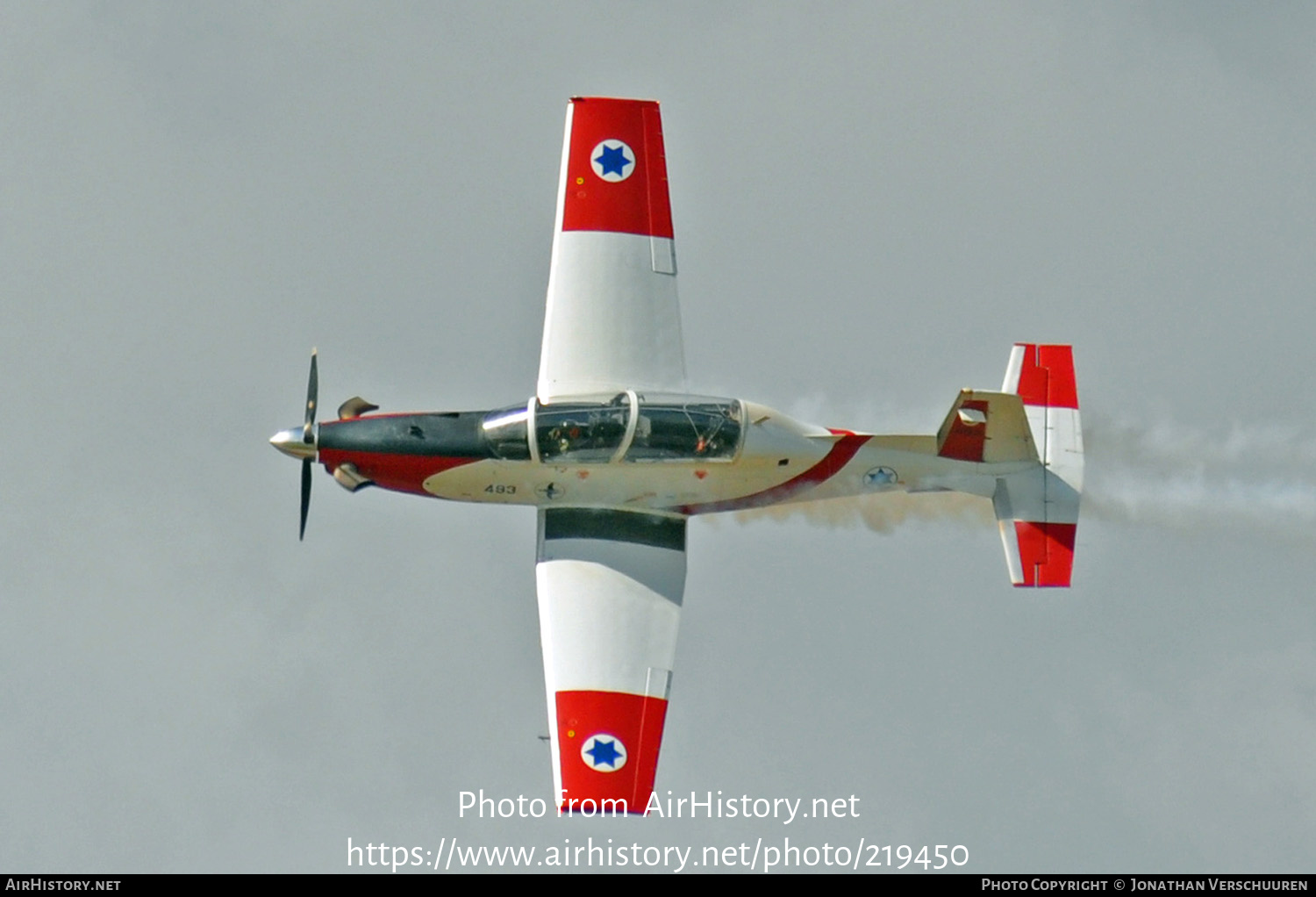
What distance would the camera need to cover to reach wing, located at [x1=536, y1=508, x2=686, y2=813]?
2852cm

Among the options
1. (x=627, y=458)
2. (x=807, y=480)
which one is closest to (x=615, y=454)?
(x=627, y=458)

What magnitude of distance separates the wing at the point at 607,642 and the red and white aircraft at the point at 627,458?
0.07 ft

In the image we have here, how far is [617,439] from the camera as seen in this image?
1153 inches

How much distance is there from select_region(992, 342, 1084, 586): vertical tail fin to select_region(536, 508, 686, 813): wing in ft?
12.9

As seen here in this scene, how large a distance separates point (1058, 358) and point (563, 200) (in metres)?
6.27

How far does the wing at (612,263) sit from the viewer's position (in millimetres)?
30203

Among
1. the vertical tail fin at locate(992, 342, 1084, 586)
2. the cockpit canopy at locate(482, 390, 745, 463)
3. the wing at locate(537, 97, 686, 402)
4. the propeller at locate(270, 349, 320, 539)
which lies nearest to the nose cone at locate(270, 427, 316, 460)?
the propeller at locate(270, 349, 320, 539)

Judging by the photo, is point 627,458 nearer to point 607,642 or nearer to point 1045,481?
point 607,642

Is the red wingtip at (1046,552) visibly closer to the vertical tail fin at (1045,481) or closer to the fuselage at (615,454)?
the vertical tail fin at (1045,481)

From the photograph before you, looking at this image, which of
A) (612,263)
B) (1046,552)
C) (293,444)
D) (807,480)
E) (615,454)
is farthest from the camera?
(612,263)

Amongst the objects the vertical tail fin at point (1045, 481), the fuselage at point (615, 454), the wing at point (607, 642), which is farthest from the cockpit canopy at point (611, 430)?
the vertical tail fin at point (1045, 481)

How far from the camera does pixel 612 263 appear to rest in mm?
30672

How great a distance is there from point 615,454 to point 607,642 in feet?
7.09

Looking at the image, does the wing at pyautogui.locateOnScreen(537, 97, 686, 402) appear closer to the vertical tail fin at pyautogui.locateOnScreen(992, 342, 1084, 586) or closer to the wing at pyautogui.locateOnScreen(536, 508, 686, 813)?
the wing at pyautogui.locateOnScreen(536, 508, 686, 813)
